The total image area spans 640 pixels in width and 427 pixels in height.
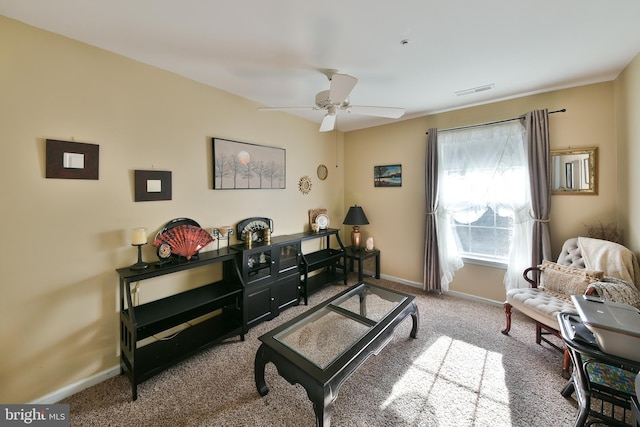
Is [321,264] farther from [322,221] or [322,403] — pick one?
[322,403]

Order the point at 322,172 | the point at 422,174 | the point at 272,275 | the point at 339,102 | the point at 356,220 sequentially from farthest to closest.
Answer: the point at 322,172, the point at 356,220, the point at 422,174, the point at 272,275, the point at 339,102

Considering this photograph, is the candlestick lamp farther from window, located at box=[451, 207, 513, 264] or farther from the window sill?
the window sill

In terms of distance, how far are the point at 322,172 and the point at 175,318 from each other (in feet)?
9.33

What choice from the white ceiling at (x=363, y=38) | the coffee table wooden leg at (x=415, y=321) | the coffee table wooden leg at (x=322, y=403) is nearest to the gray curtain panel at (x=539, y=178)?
the white ceiling at (x=363, y=38)

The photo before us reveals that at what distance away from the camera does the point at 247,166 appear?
9.57ft

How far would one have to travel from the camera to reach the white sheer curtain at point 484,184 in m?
2.83

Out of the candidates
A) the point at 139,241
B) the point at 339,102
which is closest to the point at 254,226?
the point at 139,241

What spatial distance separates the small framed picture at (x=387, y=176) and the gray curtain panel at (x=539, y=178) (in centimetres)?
158

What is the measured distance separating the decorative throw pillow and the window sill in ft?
1.90

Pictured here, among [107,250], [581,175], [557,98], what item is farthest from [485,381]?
[107,250]

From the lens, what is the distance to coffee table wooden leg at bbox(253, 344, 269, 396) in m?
1.70

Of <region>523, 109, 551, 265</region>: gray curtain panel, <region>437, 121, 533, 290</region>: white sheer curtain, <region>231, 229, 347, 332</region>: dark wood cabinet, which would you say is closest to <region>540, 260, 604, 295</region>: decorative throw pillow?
<region>523, 109, 551, 265</region>: gray curtain panel

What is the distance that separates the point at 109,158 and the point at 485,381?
351cm

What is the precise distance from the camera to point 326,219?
12.7 feet
